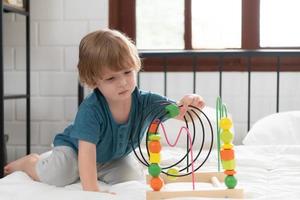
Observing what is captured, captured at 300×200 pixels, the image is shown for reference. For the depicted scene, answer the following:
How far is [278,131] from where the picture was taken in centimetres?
186

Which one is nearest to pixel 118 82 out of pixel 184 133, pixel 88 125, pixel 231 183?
pixel 88 125

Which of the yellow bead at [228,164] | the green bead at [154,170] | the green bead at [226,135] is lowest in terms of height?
the green bead at [154,170]

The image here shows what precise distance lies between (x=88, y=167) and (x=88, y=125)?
0.11 m

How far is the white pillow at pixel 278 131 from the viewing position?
72.7 inches

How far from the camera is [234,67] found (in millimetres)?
2270

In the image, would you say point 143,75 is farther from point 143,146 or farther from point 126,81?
point 126,81

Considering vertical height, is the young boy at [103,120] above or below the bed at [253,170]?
above

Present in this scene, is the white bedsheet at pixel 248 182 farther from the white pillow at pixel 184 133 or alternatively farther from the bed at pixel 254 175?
the white pillow at pixel 184 133

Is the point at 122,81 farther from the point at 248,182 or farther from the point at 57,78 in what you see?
the point at 57,78

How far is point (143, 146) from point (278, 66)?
2.17 feet

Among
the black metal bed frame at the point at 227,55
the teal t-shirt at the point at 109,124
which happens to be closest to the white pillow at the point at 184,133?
the black metal bed frame at the point at 227,55

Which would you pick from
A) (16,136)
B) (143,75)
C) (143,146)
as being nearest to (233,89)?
(143,75)

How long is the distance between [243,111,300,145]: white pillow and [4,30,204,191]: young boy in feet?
2.03

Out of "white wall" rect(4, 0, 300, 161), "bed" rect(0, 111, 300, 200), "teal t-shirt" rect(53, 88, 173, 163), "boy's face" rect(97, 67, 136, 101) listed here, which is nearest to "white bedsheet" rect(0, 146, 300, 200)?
"bed" rect(0, 111, 300, 200)
